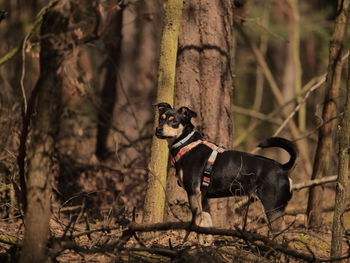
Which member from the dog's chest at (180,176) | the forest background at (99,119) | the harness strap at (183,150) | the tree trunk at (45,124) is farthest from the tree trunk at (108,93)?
the tree trunk at (45,124)

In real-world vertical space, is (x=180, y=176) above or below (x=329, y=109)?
below

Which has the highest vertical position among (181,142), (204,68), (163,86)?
(204,68)

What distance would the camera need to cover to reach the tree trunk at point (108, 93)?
12.2 meters

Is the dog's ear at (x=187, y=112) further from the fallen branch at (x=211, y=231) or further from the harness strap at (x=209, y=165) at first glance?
the fallen branch at (x=211, y=231)

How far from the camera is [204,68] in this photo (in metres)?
7.87

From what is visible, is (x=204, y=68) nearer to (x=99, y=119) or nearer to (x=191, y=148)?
(x=191, y=148)

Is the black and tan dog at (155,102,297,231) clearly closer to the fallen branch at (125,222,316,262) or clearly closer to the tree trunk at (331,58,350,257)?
the tree trunk at (331,58,350,257)

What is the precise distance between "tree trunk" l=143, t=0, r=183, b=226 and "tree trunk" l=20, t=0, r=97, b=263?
2219 millimetres

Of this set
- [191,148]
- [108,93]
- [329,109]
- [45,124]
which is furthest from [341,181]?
[108,93]

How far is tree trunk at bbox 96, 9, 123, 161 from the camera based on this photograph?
12164 mm

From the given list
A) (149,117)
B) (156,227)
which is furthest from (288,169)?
(149,117)

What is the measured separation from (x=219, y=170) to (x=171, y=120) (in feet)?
3.05

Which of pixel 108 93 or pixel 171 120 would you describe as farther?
pixel 108 93

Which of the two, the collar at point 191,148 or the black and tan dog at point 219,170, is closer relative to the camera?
the black and tan dog at point 219,170
